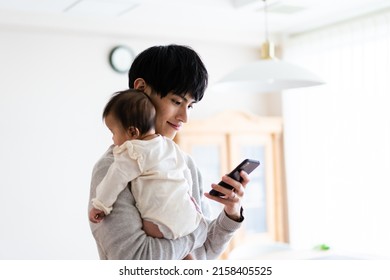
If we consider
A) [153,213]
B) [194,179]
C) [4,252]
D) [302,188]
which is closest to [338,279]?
[194,179]

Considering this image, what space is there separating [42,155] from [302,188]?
1.75m

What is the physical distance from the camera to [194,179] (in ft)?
4.83

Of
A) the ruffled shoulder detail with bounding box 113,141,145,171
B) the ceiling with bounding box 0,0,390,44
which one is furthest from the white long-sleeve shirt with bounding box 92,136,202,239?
the ceiling with bounding box 0,0,390,44

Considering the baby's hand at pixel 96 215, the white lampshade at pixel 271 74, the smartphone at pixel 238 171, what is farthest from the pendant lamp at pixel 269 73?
the baby's hand at pixel 96 215

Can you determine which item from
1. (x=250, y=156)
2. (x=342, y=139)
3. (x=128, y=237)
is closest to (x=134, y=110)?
(x=128, y=237)

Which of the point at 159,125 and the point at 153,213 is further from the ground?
the point at 159,125

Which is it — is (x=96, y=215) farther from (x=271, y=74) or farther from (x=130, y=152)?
(x=271, y=74)

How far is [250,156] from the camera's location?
424 cm

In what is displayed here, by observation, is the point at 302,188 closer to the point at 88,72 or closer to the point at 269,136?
the point at 269,136

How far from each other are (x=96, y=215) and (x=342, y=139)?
2.95m

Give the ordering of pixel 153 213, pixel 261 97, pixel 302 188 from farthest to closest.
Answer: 1. pixel 261 97
2. pixel 302 188
3. pixel 153 213

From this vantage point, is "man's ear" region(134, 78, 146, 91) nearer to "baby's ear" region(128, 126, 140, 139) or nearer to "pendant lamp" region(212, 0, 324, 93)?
"baby's ear" region(128, 126, 140, 139)

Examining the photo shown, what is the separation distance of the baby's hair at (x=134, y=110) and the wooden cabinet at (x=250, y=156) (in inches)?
101

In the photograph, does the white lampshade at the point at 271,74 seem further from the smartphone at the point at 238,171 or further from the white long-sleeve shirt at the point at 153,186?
the white long-sleeve shirt at the point at 153,186
